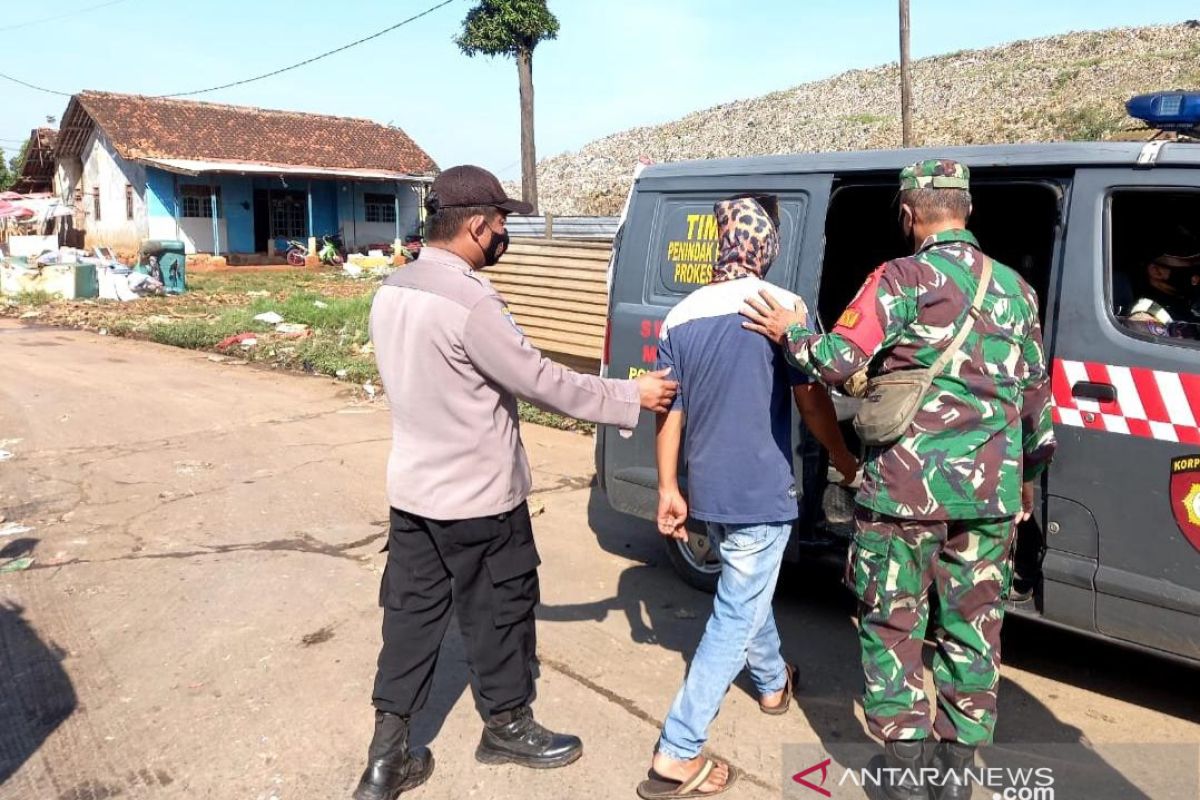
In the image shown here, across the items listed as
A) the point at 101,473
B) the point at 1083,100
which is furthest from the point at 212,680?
the point at 1083,100

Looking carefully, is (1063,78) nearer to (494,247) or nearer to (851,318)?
(851,318)

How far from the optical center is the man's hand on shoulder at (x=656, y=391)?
2947 millimetres

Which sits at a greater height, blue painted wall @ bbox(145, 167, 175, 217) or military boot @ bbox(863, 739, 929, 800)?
blue painted wall @ bbox(145, 167, 175, 217)

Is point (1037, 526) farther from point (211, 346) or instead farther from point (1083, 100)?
point (1083, 100)

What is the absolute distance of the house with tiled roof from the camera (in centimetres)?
2770

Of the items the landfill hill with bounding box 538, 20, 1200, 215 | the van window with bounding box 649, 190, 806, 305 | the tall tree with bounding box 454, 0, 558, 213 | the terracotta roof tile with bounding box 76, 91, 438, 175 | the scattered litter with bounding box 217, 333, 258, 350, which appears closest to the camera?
the van window with bounding box 649, 190, 806, 305

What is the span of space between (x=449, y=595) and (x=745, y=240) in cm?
148

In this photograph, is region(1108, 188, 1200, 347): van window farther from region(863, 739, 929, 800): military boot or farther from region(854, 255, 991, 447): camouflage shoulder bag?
region(863, 739, 929, 800): military boot

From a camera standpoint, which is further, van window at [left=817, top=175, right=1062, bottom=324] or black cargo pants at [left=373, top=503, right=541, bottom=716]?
van window at [left=817, top=175, right=1062, bottom=324]

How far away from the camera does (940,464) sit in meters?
2.67

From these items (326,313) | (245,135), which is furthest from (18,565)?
(245,135)

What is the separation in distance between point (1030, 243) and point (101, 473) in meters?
6.43

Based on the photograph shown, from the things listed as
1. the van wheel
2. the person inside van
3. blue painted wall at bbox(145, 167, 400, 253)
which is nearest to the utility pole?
the person inside van

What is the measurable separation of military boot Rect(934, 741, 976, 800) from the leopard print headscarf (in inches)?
60.7
